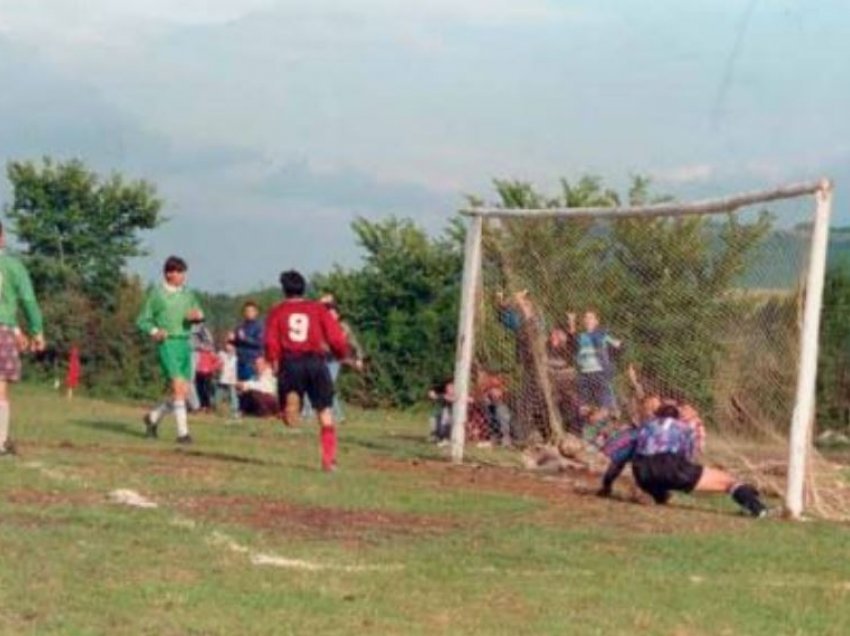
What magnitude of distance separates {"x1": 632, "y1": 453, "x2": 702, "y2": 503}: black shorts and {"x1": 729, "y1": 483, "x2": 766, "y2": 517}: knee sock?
1.04 feet

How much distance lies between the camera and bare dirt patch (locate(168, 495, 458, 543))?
1347 centimetres

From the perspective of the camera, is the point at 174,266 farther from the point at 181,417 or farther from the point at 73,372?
the point at 73,372

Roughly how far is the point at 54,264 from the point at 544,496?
2582cm

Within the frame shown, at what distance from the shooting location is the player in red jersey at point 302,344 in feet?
58.0

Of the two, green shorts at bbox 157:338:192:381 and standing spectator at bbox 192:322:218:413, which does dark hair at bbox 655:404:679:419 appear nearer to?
green shorts at bbox 157:338:192:381

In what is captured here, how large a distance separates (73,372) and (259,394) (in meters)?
7.72

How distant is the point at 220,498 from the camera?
596 inches

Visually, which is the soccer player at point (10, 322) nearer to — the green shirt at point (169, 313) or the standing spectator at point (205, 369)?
the green shirt at point (169, 313)

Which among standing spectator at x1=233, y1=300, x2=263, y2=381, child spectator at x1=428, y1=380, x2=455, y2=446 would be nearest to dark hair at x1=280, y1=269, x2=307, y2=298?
child spectator at x1=428, y1=380, x2=455, y2=446

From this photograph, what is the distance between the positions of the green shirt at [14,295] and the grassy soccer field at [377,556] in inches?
44.6

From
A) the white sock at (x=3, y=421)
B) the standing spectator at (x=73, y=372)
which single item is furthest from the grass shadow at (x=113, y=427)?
the standing spectator at (x=73, y=372)

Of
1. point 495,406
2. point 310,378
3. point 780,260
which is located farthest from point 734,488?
point 495,406

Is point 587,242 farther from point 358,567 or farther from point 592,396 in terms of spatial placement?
point 358,567

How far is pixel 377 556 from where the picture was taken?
12.3 meters
